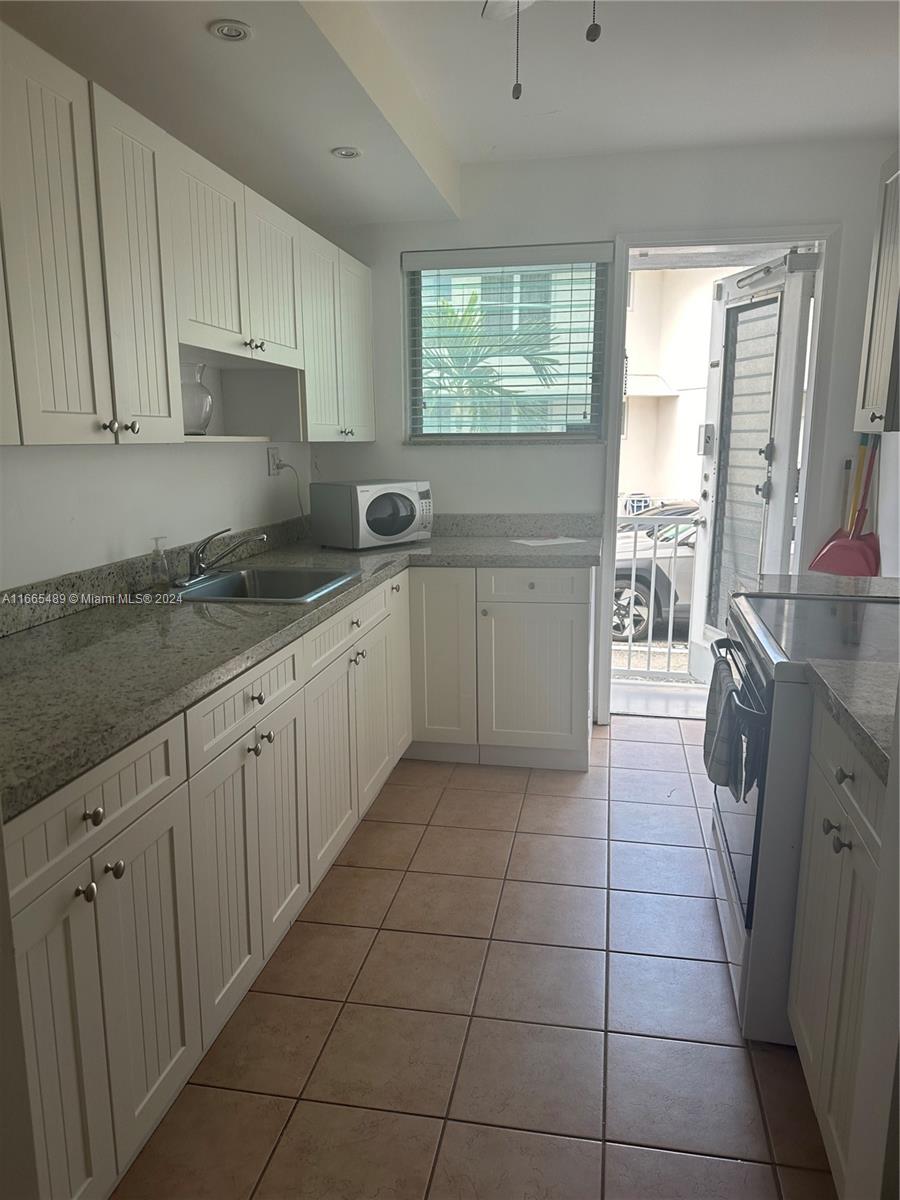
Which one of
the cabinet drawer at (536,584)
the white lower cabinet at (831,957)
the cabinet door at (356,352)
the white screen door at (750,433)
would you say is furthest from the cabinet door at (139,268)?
the white screen door at (750,433)

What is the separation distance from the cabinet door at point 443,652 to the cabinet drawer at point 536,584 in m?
0.07

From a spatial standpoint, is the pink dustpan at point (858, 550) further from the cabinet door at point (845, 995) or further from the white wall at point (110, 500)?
the white wall at point (110, 500)

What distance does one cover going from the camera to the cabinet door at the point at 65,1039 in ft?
3.82

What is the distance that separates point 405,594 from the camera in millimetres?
3275

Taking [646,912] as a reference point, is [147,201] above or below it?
above

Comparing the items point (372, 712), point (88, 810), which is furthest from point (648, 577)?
point (88, 810)

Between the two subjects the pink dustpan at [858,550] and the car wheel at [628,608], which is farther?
the car wheel at [628,608]

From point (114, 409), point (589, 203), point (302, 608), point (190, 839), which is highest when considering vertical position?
point (589, 203)

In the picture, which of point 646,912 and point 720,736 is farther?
point 646,912

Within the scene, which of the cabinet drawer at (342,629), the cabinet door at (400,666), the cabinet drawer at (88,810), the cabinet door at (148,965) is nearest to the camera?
the cabinet drawer at (88,810)

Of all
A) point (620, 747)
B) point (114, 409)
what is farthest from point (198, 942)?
point (620, 747)

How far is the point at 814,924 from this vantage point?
1.60 metres

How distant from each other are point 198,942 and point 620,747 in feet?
7.71

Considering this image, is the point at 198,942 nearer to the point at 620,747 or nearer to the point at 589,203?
the point at 620,747
